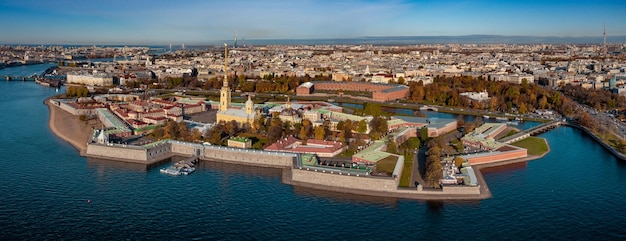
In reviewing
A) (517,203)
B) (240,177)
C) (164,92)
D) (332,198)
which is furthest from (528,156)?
(164,92)

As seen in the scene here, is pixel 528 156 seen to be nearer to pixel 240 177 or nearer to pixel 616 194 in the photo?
pixel 616 194

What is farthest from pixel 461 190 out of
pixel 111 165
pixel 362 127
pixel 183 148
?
pixel 111 165

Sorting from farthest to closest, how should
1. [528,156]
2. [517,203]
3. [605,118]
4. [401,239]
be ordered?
[605,118] → [528,156] → [517,203] → [401,239]

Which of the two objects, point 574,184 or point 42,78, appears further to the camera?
point 42,78

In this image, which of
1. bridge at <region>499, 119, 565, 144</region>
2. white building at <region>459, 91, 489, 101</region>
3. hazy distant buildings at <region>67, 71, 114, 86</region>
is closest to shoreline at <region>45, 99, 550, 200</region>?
bridge at <region>499, 119, 565, 144</region>

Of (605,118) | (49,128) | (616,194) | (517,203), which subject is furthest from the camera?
(605,118)

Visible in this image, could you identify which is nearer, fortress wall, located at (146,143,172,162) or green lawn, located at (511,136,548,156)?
fortress wall, located at (146,143,172,162)

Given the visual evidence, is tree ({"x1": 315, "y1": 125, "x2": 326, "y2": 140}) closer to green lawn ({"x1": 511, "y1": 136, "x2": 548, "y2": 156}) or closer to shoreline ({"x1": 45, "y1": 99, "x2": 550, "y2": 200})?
shoreline ({"x1": 45, "y1": 99, "x2": 550, "y2": 200})
